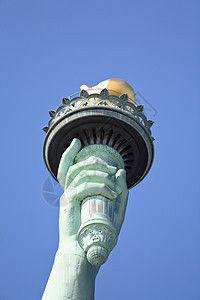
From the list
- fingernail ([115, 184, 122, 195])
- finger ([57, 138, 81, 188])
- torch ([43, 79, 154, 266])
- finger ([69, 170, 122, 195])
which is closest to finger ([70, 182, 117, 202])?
finger ([69, 170, 122, 195])

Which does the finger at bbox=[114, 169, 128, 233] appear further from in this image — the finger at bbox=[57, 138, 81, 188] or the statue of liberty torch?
the finger at bbox=[57, 138, 81, 188]

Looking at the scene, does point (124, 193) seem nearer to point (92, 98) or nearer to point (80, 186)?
point (80, 186)

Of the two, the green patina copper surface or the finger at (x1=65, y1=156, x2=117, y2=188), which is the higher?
the finger at (x1=65, y1=156, x2=117, y2=188)

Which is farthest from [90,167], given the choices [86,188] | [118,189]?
[118,189]

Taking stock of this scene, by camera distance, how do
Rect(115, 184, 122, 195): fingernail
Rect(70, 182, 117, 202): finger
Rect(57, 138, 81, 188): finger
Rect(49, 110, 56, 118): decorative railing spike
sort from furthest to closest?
Rect(49, 110, 56, 118): decorative railing spike → Rect(57, 138, 81, 188): finger → Rect(115, 184, 122, 195): fingernail → Rect(70, 182, 117, 202): finger

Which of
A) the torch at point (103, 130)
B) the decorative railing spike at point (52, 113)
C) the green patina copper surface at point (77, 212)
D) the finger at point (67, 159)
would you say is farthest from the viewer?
the decorative railing spike at point (52, 113)

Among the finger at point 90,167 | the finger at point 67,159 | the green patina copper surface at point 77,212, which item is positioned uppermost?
the finger at point 67,159

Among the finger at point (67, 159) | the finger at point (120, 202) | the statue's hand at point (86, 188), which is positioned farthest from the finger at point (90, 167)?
the finger at point (67, 159)

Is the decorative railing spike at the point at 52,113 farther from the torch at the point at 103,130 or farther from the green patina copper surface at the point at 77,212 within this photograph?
the green patina copper surface at the point at 77,212
